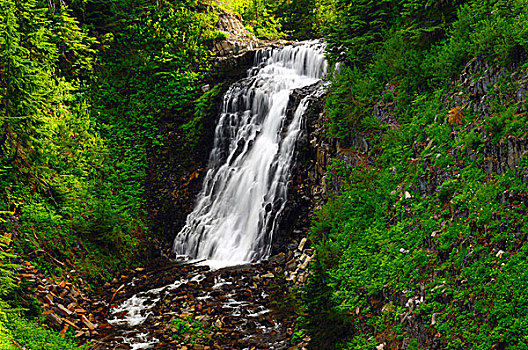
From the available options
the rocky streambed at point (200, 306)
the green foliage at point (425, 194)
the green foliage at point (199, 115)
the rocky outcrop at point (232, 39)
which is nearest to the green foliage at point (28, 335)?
the rocky streambed at point (200, 306)

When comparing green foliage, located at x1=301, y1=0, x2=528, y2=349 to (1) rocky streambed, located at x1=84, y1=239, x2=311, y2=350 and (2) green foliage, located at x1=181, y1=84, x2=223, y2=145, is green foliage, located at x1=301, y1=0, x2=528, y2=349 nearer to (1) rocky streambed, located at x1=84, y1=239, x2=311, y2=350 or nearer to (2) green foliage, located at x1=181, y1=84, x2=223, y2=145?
(1) rocky streambed, located at x1=84, y1=239, x2=311, y2=350

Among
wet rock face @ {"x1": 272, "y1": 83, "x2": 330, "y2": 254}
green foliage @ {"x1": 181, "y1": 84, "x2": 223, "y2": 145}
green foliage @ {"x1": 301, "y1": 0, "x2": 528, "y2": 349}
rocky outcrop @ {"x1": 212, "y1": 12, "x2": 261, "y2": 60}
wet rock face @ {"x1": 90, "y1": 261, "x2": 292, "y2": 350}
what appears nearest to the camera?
green foliage @ {"x1": 301, "y1": 0, "x2": 528, "y2": 349}

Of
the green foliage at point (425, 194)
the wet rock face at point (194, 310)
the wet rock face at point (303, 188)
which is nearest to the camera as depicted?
the green foliage at point (425, 194)

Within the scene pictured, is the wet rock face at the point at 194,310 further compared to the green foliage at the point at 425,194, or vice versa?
the wet rock face at the point at 194,310

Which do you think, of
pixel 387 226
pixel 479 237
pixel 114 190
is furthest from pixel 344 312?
pixel 114 190

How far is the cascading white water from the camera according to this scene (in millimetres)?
12031

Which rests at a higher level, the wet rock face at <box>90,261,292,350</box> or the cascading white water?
the cascading white water

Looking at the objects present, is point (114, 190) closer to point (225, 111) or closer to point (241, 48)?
point (225, 111)

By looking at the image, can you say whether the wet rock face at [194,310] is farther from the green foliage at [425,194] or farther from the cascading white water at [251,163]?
the green foliage at [425,194]

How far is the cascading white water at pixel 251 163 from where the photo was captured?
12031mm

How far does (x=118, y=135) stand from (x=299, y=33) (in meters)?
13.2

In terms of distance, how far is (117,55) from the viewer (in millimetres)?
17391

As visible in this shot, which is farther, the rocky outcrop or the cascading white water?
the rocky outcrop

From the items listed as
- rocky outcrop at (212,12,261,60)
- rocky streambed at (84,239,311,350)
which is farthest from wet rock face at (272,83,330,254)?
rocky outcrop at (212,12,261,60)
